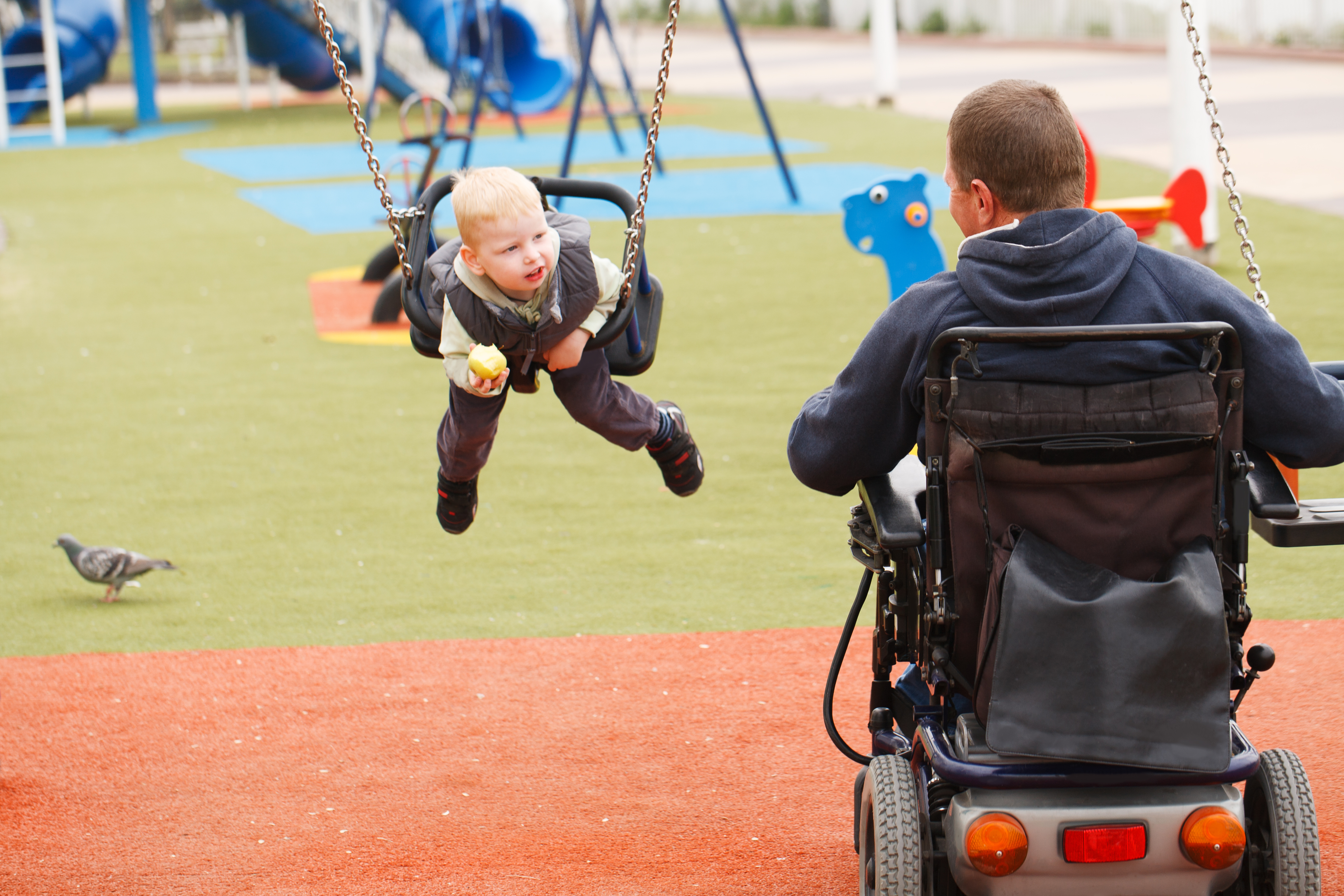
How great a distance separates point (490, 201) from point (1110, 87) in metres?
22.3

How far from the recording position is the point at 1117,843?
2.20 m

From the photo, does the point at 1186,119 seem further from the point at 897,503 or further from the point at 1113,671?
the point at 1113,671

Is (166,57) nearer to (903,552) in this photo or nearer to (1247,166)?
(1247,166)

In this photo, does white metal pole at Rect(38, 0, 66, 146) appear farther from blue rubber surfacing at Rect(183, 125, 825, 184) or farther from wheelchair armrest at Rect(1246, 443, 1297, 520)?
wheelchair armrest at Rect(1246, 443, 1297, 520)

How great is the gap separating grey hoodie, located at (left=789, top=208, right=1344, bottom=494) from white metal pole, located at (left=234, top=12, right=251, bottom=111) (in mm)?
26048

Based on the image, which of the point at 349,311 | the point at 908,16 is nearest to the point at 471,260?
the point at 349,311

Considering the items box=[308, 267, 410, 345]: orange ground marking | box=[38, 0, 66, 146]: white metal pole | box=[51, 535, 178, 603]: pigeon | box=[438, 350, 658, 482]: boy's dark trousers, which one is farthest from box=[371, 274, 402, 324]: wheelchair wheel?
box=[38, 0, 66, 146]: white metal pole

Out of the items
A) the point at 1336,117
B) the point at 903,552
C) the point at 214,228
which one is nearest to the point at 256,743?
the point at 903,552

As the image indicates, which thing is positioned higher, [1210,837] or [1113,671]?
[1113,671]

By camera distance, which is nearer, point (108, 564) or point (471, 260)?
point (471, 260)

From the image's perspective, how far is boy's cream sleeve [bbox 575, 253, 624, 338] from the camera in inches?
125

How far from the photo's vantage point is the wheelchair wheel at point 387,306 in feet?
29.4

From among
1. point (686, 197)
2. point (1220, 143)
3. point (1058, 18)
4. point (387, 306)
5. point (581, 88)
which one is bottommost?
point (686, 197)

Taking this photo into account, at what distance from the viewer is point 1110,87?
23.4 meters
